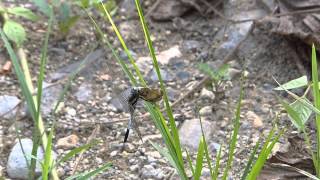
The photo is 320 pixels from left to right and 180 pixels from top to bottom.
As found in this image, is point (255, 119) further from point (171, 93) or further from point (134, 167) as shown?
point (134, 167)

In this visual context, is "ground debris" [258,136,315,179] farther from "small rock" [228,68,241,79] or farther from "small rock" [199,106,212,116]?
"small rock" [228,68,241,79]

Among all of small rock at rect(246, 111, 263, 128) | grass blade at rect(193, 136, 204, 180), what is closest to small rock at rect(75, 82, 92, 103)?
small rock at rect(246, 111, 263, 128)

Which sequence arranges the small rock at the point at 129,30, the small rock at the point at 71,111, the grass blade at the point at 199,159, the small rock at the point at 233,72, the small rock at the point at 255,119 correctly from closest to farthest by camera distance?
the grass blade at the point at 199,159 → the small rock at the point at 255,119 → the small rock at the point at 71,111 → the small rock at the point at 233,72 → the small rock at the point at 129,30

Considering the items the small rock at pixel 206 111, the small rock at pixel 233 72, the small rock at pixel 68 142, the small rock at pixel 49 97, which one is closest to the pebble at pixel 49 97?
Result: the small rock at pixel 49 97

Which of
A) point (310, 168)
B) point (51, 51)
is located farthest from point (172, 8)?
point (310, 168)

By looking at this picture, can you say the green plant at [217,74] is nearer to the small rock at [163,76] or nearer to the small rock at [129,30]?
the small rock at [163,76]

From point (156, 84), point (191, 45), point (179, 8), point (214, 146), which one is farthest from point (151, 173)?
point (179, 8)

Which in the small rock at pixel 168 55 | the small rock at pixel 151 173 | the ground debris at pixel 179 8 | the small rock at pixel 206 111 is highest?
the ground debris at pixel 179 8
